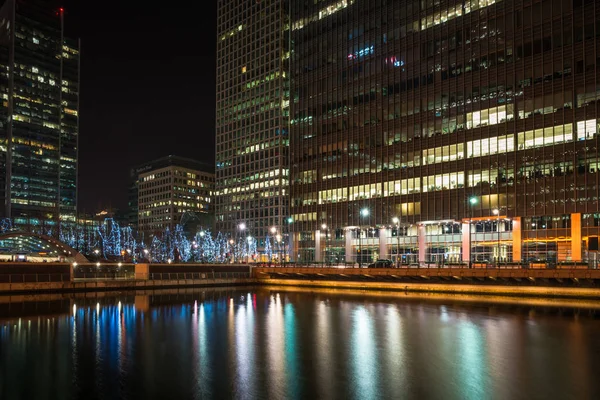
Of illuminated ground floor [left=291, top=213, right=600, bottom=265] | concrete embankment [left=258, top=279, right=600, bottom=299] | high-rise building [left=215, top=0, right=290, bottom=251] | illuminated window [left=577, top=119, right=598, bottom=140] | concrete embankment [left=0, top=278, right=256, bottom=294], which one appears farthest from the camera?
high-rise building [left=215, top=0, right=290, bottom=251]

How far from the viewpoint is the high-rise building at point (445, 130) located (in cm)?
8206

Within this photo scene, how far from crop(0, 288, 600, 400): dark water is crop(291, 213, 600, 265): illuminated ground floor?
2864cm

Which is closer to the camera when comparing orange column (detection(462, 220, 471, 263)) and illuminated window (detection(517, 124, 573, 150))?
illuminated window (detection(517, 124, 573, 150))

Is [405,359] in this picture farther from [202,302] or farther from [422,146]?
[422,146]

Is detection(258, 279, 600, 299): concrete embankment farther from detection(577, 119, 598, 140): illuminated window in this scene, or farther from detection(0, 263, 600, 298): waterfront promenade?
detection(577, 119, 598, 140): illuminated window

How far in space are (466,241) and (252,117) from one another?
317 ft

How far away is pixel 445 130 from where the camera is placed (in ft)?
321

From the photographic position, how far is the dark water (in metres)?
23.7

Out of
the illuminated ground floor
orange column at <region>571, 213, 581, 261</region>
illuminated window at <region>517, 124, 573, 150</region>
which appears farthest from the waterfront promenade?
illuminated window at <region>517, 124, 573, 150</region>

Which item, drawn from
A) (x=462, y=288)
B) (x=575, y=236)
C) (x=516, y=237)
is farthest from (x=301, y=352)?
(x=516, y=237)

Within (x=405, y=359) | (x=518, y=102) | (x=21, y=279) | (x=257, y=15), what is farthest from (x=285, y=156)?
(x=405, y=359)

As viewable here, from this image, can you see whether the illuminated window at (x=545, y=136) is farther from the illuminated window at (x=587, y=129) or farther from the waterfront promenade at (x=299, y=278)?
the waterfront promenade at (x=299, y=278)

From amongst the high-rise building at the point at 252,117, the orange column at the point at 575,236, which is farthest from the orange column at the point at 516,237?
the high-rise building at the point at 252,117

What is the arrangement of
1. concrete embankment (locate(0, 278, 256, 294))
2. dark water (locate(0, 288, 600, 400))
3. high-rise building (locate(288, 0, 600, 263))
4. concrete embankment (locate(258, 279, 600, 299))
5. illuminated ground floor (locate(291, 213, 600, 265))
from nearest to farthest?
dark water (locate(0, 288, 600, 400))
concrete embankment (locate(258, 279, 600, 299))
concrete embankment (locate(0, 278, 256, 294))
illuminated ground floor (locate(291, 213, 600, 265))
high-rise building (locate(288, 0, 600, 263))
